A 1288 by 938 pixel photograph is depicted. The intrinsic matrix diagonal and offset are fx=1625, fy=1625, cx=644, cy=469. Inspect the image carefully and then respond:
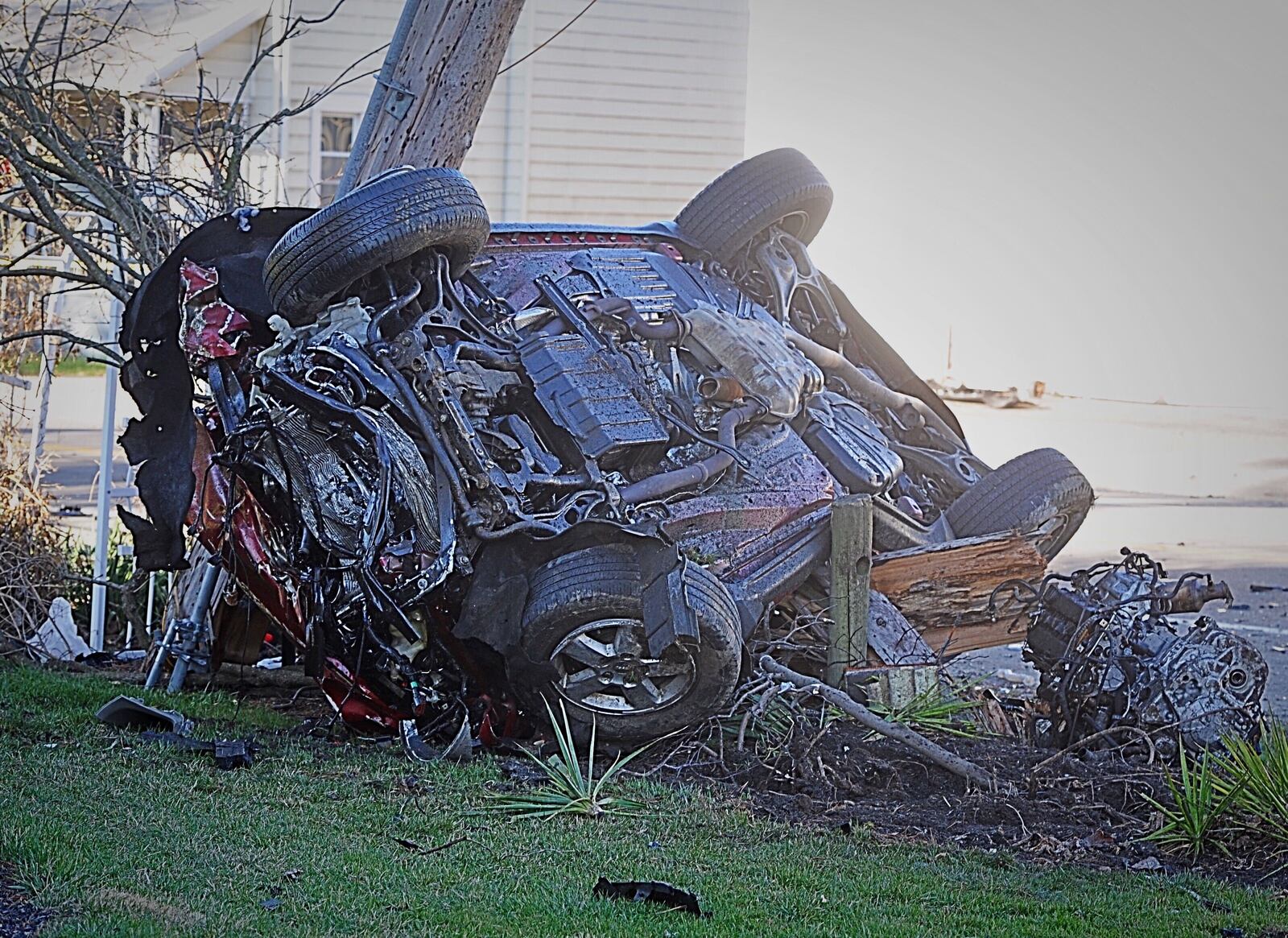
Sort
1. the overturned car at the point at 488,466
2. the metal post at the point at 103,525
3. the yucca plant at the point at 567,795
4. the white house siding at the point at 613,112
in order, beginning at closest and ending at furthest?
the yucca plant at the point at 567,795, the overturned car at the point at 488,466, the metal post at the point at 103,525, the white house siding at the point at 613,112

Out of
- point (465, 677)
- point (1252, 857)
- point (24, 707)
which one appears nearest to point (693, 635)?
point (465, 677)

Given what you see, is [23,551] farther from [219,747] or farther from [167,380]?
[219,747]

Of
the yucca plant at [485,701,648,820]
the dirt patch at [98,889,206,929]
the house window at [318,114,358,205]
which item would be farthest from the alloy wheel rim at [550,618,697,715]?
the house window at [318,114,358,205]

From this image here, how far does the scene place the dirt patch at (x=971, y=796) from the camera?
5613 millimetres

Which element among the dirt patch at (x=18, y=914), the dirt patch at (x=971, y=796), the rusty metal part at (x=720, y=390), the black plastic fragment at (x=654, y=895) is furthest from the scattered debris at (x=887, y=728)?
the dirt patch at (x=18, y=914)

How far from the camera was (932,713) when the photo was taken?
722 cm

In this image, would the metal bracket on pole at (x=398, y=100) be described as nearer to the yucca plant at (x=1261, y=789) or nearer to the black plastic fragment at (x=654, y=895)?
the black plastic fragment at (x=654, y=895)

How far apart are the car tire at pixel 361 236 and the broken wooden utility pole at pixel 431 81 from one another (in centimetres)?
167

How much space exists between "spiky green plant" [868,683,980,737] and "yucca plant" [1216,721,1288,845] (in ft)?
5.12

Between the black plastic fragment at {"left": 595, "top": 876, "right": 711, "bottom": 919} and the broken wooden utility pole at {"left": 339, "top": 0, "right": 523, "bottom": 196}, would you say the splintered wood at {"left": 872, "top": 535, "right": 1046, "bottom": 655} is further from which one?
the broken wooden utility pole at {"left": 339, "top": 0, "right": 523, "bottom": 196}

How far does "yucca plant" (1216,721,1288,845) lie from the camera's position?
5.62 meters

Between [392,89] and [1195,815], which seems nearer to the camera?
[1195,815]

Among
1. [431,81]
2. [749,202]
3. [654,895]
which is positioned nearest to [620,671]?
[654,895]

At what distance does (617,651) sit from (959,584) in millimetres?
2076
